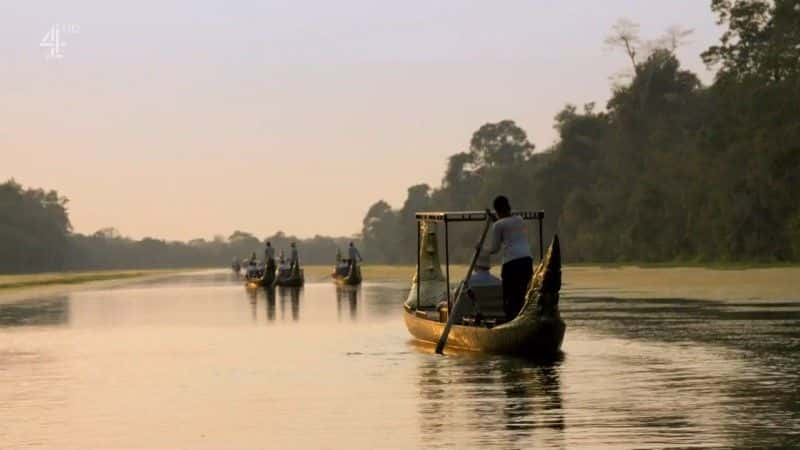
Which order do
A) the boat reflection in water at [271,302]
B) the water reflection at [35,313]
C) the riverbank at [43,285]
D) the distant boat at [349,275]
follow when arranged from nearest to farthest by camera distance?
1. the water reflection at [35,313]
2. the boat reflection in water at [271,302]
3. the riverbank at [43,285]
4. the distant boat at [349,275]

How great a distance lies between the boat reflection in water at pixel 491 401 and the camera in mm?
12750

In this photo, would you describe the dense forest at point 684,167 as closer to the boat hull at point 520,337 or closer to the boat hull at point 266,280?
the boat hull at point 266,280

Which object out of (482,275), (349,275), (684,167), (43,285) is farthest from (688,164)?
(482,275)

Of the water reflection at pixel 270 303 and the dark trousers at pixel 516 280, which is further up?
the dark trousers at pixel 516 280

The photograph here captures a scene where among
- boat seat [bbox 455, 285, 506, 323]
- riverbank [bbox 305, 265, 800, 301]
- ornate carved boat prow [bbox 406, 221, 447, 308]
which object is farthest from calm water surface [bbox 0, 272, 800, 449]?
riverbank [bbox 305, 265, 800, 301]

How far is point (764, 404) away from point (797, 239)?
58078mm

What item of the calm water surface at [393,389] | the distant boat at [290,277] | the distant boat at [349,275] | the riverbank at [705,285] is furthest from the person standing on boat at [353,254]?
the calm water surface at [393,389]

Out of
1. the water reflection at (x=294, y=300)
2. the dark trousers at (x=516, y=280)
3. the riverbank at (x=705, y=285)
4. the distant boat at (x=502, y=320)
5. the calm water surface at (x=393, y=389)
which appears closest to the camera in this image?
the calm water surface at (x=393, y=389)

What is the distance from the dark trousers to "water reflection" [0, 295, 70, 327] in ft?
61.2

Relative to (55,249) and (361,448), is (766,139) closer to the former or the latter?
(361,448)

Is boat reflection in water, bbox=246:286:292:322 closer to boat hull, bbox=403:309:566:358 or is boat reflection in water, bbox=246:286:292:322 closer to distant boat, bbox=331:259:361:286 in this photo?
distant boat, bbox=331:259:361:286

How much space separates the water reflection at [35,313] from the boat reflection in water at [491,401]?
63.2 ft

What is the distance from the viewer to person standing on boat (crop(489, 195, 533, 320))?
70.0 ft

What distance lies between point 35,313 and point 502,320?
972 inches
